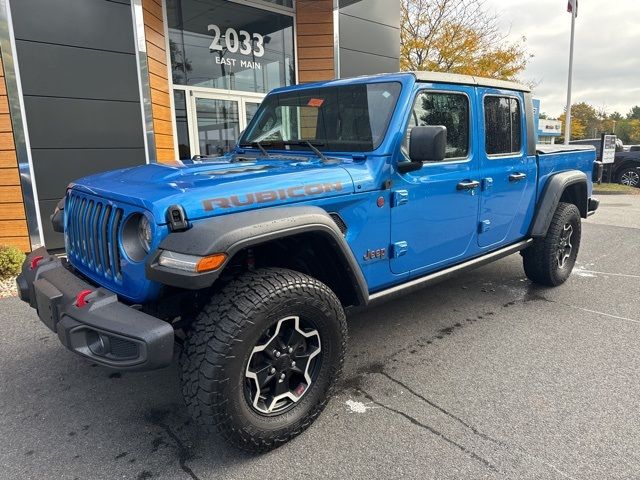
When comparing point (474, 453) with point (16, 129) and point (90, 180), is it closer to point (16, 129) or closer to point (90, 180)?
point (90, 180)

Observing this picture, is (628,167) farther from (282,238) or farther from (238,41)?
(282,238)

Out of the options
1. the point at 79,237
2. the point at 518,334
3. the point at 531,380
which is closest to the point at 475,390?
the point at 531,380

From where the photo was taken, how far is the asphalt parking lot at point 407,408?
7.07ft

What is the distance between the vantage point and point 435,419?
2.50 meters

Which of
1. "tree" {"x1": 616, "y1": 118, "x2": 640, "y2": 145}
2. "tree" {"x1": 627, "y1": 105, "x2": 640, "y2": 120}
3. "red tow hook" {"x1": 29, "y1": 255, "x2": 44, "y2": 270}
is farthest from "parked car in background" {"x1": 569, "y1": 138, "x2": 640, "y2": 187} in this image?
"tree" {"x1": 627, "y1": 105, "x2": 640, "y2": 120}

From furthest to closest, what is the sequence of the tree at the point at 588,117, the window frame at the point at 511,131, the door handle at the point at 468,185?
1. the tree at the point at 588,117
2. the window frame at the point at 511,131
3. the door handle at the point at 468,185

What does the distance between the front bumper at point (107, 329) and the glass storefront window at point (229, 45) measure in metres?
6.17

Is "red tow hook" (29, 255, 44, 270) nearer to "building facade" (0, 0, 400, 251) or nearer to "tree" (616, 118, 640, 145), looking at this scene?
"building facade" (0, 0, 400, 251)

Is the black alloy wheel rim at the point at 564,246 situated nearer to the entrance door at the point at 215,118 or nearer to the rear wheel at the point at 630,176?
the entrance door at the point at 215,118

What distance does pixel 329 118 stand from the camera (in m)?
3.19

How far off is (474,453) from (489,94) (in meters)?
2.64

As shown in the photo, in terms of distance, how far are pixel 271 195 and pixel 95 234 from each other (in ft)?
3.14

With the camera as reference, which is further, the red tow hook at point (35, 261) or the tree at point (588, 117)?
the tree at point (588, 117)

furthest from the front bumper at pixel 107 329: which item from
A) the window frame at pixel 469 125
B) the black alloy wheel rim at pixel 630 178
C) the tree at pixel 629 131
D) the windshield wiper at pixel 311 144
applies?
the tree at pixel 629 131
